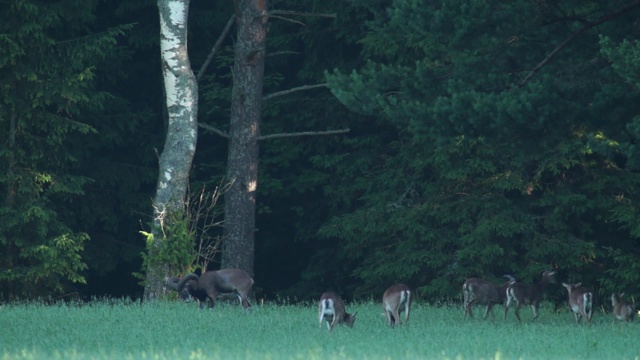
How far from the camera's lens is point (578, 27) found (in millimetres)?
21578

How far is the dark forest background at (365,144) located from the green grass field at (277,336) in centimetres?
323

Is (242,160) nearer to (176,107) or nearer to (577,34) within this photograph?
(176,107)

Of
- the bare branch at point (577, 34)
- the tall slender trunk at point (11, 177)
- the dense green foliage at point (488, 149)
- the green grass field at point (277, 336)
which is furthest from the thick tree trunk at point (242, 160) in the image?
the bare branch at point (577, 34)

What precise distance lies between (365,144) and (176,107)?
752 centimetres

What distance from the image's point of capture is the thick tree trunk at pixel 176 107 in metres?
25.8

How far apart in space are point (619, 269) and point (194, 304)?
8717mm

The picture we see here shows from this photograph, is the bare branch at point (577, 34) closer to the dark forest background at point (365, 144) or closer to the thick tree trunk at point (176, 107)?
the dark forest background at point (365, 144)

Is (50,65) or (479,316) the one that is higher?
(50,65)

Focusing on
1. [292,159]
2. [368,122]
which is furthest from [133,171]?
[368,122]

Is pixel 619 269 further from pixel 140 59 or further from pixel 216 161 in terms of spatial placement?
pixel 140 59

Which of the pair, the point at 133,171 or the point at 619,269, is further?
the point at 133,171

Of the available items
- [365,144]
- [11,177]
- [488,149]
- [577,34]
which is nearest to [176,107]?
[11,177]

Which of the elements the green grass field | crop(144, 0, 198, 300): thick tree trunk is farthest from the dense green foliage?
crop(144, 0, 198, 300): thick tree trunk

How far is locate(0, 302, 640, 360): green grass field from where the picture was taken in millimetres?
15406
